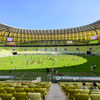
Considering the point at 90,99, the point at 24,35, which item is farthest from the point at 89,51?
the point at 90,99

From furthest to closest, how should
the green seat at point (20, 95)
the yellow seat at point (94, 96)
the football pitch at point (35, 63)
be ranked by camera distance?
the football pitch at point (35, 63), the green seat at point (20, 95), the yellow seat at point (94, 96)

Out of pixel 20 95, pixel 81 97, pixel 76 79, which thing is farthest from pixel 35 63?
pixel 81 97

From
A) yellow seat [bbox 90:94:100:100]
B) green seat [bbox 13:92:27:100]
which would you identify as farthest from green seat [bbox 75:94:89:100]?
green seat [bbox 13:92:27:100]

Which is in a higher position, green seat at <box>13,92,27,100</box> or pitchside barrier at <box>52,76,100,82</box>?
green seat at <box>13,92,27,100</box>

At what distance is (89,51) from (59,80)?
205ft

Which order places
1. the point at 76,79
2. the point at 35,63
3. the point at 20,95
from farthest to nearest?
the point at 35,63 → the point at 76,79 → the point at 20,95

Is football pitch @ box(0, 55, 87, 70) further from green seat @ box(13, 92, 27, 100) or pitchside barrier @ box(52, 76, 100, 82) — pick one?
green seat @ box(13, 92, 27, 100)

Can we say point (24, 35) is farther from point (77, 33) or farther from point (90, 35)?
point (90, 35)

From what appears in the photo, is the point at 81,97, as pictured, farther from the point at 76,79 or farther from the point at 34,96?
the point at 76,79

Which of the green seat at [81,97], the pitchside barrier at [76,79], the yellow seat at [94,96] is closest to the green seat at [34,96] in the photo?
the green seat at [81,97]

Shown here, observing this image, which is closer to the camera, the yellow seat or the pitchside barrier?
the yellow seat

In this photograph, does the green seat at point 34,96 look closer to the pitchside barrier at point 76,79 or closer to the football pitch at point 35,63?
the pitchside barrier at point 76,79

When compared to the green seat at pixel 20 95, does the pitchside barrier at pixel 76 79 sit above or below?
below

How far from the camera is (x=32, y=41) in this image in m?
89.4
